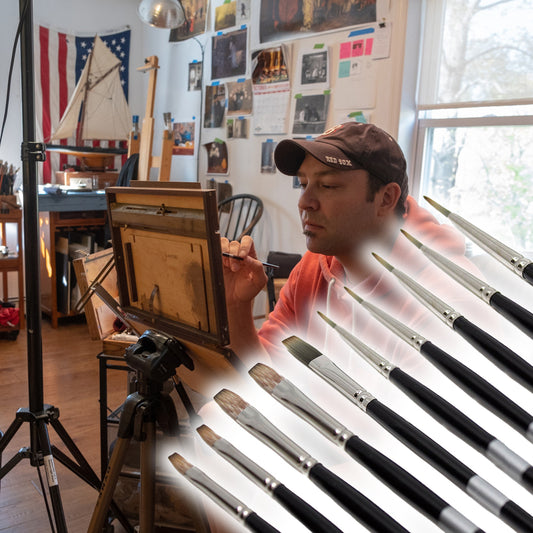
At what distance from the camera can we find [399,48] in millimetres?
2645

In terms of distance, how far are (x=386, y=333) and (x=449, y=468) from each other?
Answer: 0.30 feet

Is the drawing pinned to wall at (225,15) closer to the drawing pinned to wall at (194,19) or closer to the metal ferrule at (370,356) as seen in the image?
the drawing pinned to wall at (194,19)

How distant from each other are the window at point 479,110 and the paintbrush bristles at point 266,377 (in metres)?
2.04

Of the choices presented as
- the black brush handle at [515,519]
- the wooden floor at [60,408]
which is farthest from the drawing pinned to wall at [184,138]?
the black brush handle at [515,519]

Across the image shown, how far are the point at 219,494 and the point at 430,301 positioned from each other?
147 mm

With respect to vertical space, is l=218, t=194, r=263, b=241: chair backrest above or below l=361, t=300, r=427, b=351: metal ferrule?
below

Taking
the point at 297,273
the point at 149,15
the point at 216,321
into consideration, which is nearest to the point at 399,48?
the point at 149,15

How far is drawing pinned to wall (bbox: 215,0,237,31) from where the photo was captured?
367 cm

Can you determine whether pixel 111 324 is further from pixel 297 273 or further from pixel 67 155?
pixel 67 155

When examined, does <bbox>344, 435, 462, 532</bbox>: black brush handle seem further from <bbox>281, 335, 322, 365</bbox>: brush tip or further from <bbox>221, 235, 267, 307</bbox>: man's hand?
<bbox>221, 235, 267, 307</bbox>: man's hand

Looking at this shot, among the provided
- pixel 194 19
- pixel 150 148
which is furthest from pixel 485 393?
pixel 194 19

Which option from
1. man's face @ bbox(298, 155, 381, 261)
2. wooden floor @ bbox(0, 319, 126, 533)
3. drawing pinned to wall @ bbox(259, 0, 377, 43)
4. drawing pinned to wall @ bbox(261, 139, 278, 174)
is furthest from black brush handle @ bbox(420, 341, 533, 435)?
drawing pinned to wall @ bbox(261, 139, 278, 174)

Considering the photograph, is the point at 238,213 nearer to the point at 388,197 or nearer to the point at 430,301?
the point at 388,197

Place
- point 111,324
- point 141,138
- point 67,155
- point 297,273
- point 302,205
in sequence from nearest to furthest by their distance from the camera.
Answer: point 302,205 → point 297,273 → point 111,324 → point 141,138 → point 67,155
